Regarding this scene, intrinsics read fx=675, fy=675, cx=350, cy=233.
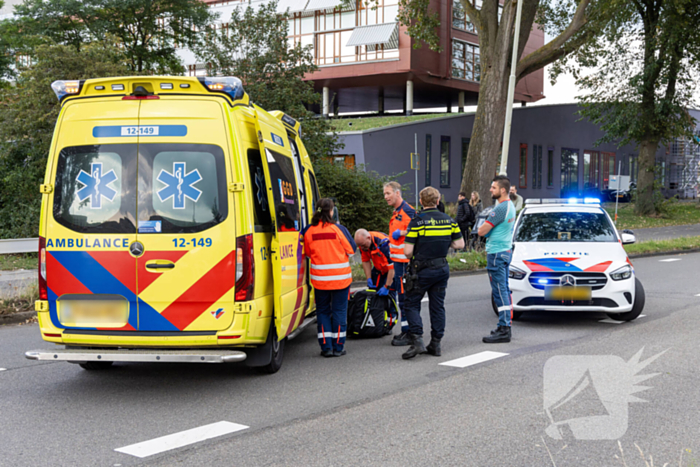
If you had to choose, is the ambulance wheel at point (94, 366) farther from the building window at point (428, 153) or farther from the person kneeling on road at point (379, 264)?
the building window at point (428, 153)

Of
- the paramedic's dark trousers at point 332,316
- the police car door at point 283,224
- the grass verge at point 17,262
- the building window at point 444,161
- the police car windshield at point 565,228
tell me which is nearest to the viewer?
the police car door at point 283,224

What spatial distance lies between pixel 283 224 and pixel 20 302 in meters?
5.65

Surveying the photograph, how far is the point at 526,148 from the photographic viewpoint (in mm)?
44344

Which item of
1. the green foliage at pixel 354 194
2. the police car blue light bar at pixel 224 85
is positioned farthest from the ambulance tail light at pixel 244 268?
the green foliage at pixel 354 194

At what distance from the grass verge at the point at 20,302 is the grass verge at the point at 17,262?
16.8 ft

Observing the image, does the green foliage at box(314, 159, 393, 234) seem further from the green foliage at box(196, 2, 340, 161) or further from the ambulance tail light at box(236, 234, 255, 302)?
the ambulance tail light at box(236, 234, 255, 302)

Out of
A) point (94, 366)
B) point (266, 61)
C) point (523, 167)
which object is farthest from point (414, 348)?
point (523, 167)

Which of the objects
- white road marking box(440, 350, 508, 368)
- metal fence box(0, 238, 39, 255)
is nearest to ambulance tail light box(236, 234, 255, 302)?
white road marking box(440, 350, 508, 368)

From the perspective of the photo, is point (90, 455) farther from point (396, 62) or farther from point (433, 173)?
point (396, 62)

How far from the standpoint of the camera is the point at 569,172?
49.0 m

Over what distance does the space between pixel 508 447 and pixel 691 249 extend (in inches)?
745

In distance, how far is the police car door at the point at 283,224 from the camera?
5859 millimetres

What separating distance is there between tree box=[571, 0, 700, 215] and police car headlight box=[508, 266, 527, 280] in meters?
26.2

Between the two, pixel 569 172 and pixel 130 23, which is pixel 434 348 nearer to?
pixel 130 23
